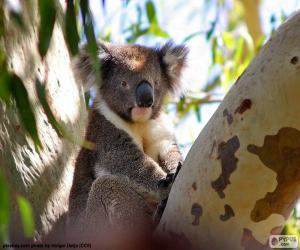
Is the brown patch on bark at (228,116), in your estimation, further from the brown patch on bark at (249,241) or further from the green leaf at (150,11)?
the green leaf at (150,11)

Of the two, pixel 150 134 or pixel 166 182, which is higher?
pixel 150 134

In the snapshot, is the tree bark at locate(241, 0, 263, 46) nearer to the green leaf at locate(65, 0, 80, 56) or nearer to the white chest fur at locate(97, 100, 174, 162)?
the white chest fur at locate(97, 100, 174, 162)

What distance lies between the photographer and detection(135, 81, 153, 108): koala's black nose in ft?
13.1

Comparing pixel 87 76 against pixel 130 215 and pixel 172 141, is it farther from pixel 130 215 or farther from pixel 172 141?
pixel 130 215

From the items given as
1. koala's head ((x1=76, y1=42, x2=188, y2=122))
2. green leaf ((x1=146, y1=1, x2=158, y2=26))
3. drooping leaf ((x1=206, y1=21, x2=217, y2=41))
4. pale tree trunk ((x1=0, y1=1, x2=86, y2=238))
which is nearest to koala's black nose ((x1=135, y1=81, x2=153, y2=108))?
koala's head ((x1=76, y1=42, x2=188, y2=122))

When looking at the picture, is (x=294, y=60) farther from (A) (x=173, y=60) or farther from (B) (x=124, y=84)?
(A) (x=173, y=60)

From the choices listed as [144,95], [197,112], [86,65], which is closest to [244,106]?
[144,95]

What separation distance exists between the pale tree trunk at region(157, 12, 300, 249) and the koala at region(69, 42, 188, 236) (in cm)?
74

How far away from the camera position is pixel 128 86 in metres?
4.18

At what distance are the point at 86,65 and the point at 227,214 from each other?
198 cm

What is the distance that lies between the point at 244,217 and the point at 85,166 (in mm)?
1537

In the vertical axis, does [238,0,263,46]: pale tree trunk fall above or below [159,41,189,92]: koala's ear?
above

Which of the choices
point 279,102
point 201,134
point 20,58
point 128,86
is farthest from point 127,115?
point 279,102

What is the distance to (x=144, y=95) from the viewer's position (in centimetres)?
400
